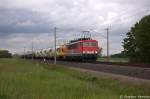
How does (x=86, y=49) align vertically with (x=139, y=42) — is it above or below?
below

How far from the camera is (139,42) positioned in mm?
68875

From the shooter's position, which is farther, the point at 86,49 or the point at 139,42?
the point at 139,42

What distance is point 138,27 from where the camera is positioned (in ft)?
238

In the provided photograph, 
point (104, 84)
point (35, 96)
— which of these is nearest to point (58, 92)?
point (35, 96)

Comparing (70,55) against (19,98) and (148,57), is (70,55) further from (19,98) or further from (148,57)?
(19,98)

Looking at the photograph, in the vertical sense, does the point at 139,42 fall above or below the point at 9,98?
above

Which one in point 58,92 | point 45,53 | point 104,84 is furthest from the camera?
point 45,53

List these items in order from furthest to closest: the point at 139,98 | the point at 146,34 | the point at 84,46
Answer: the point at 146,34, the point at 84,46, the point at 139,98

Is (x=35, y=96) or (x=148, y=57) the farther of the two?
(x=148, y=57)

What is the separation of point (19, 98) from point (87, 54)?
46.7m

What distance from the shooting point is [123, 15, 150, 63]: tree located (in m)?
67.2

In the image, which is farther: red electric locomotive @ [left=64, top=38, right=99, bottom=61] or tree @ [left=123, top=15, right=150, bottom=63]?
tree @ [left=123, top=15, right=150, bottom=63]

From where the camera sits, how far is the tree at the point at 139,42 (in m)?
67.2

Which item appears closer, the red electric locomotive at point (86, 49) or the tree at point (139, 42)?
the red electric locomotive at point (86, 49)
